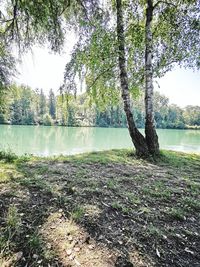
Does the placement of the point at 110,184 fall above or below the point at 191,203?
above

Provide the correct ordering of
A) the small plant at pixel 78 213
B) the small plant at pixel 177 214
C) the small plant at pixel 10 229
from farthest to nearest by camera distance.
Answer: the small plant at pixel 177 214, the small plant at pixel 78 213, the small plant at pixel 10 229

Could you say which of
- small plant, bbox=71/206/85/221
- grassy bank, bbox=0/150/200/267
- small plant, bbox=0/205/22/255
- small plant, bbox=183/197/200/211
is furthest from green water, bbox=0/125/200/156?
small plant, bbox=183/197/200/211

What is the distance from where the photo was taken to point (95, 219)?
9.04ft

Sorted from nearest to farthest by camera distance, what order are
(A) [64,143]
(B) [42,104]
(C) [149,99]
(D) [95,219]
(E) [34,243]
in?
1. (E) [34,243]
2. (D) [95,219]
3. (C) [149,99]
4. (A) [64,143]
5. (B) [42,104]

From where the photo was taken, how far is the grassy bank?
6.91 feet

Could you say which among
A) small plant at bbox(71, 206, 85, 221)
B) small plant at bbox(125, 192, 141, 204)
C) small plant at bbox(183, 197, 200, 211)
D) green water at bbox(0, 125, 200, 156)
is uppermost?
small plant at bbox(71, 206, 85, 221)

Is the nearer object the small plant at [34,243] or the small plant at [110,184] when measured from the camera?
the small plant at [34,243]

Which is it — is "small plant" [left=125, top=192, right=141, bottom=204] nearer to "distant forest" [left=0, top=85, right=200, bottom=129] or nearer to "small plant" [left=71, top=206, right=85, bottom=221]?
"small plant" [left=71, top=206, right=85, bottom=221]

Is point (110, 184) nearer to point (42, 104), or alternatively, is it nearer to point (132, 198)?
point (132, 198)

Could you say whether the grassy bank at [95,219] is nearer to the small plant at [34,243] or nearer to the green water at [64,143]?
the small plant at [34,243]

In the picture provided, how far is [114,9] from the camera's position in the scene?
305 inches

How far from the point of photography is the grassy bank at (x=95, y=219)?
6.91ft

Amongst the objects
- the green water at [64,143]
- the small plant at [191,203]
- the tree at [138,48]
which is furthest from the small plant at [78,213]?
the green water at [64,143]

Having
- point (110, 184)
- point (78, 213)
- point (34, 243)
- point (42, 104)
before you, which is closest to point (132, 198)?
point (110, 184)
